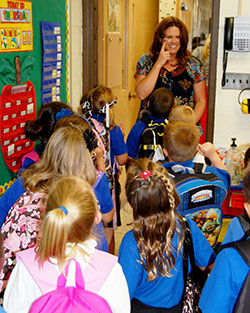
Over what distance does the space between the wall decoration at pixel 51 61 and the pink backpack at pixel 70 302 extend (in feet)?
6.13

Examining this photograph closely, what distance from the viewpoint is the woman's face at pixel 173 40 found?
312 cm

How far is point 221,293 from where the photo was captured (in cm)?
133

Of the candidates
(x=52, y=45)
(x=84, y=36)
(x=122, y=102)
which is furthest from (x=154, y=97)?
(x=122, y=102)

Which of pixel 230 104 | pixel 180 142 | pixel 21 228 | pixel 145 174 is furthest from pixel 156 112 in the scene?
pixel 21 228

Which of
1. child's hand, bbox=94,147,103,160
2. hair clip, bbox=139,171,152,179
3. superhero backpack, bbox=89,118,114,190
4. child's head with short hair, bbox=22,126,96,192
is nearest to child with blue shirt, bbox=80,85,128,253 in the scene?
superhero backpack, bbox=89,118,114,190

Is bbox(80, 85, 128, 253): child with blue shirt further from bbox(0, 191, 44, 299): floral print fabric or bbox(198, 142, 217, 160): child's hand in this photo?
bbox(0, 191, 44, 299): floral print fabric

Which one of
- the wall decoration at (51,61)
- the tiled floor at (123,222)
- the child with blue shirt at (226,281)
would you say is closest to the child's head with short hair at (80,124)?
the wall decoration at (51,61)

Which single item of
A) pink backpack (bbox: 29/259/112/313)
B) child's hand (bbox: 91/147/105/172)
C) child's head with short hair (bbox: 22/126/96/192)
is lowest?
pink backpack (bbox: 29/259/112/313)

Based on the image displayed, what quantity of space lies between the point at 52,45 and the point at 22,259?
1962 millimetres

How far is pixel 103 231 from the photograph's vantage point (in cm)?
187

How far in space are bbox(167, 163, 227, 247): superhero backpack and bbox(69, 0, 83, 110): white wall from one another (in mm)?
1713

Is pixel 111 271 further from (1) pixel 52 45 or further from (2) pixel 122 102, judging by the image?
(2) pixel 122 102

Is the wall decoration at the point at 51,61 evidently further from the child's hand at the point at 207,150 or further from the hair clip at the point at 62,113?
the child's hand at the point at 207,150

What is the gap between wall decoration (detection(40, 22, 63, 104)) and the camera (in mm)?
2920
